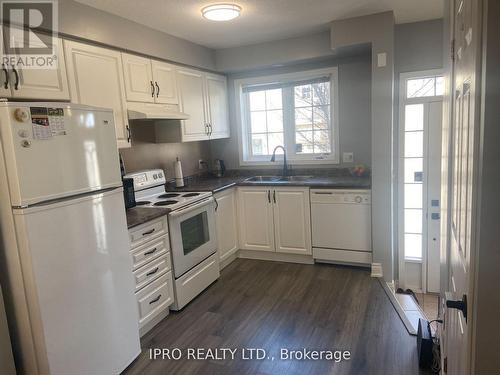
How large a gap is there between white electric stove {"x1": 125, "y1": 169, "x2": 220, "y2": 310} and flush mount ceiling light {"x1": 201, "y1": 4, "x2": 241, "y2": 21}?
4.94ft

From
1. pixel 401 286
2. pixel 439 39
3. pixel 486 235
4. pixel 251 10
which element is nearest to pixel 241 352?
Result: pixel 486 235

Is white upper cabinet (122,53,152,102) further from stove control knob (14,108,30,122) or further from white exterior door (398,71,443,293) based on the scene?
white exterior door (398,71,443,293)

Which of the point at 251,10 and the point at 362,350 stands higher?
the point at 251,10

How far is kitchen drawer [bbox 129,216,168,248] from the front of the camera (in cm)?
232

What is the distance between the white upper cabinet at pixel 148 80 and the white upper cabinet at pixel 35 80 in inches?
22.6

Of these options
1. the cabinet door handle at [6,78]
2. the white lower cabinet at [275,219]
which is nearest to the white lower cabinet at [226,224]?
A: the white lower cabinet at [275,219]

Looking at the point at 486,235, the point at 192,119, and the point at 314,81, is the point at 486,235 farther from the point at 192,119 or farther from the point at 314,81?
the point at 314,81

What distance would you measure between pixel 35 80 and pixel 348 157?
3065 millimetres

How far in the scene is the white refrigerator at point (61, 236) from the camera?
156cm

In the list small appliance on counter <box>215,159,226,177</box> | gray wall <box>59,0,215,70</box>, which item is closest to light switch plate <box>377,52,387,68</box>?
gray wall <box>59,0,215,70</box>

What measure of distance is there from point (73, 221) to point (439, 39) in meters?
3.56

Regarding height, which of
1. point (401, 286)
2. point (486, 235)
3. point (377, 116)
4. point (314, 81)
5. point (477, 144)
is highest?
point (314, 81)

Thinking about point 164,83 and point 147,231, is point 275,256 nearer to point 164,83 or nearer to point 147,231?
point 147,231

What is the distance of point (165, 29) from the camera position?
308 cm
